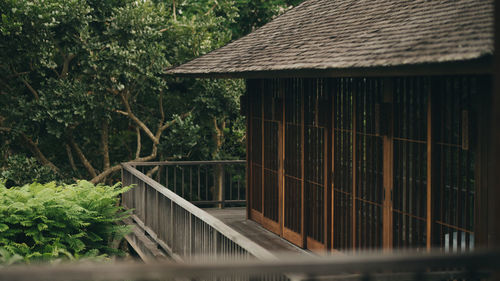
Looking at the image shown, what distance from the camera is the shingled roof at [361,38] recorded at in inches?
247

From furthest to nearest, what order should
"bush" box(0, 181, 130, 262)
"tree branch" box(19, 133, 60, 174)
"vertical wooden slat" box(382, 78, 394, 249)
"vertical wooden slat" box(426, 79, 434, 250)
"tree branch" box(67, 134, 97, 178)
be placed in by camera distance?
"tree branch" box(67, 134, 97, 178), "tree branch" box(19, 133, 60, 174), "bush" box(0, 181, 130, 262), "vertical wooden slat" box(382, 78, 394, 249), "vertical wooden slat" box(426, 79, 434, 250)

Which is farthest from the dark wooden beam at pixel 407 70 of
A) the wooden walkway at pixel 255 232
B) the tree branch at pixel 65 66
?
the tree branch at pixel 65 66

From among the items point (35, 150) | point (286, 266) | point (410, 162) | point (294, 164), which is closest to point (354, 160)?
point (410, 162)

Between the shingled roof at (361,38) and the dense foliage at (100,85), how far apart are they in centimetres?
334

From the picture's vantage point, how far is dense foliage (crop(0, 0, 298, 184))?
15.2 metres

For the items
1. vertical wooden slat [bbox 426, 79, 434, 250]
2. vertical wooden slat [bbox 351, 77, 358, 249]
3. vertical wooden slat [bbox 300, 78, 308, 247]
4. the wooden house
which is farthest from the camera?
vertical wooden slat [bbox 300, 78, 308, 247]

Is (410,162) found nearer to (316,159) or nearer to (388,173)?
(388,173)

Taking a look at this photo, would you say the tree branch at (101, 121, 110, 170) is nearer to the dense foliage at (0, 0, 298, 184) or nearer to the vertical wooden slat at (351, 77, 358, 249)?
the dense foliage at (0, 0, 298, 184)

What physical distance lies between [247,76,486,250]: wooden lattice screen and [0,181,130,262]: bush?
2912 millimetres

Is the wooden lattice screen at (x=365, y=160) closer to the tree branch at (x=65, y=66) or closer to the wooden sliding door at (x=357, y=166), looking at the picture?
the wooden sliding door at (x=357, y=166)

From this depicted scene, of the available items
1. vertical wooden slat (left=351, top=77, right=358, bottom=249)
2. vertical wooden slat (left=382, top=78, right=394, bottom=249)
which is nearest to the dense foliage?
vertical wooden slat (left=351, top=77, right=358, bottom=249)

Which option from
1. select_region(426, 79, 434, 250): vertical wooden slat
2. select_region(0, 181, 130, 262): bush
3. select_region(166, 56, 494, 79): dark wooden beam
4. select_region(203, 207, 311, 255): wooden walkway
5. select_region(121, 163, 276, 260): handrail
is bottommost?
select_region(203, 207, 311, 255): wooden walkway

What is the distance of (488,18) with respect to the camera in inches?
250

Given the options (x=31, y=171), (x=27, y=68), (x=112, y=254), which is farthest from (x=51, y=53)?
(x=112, y=254)
